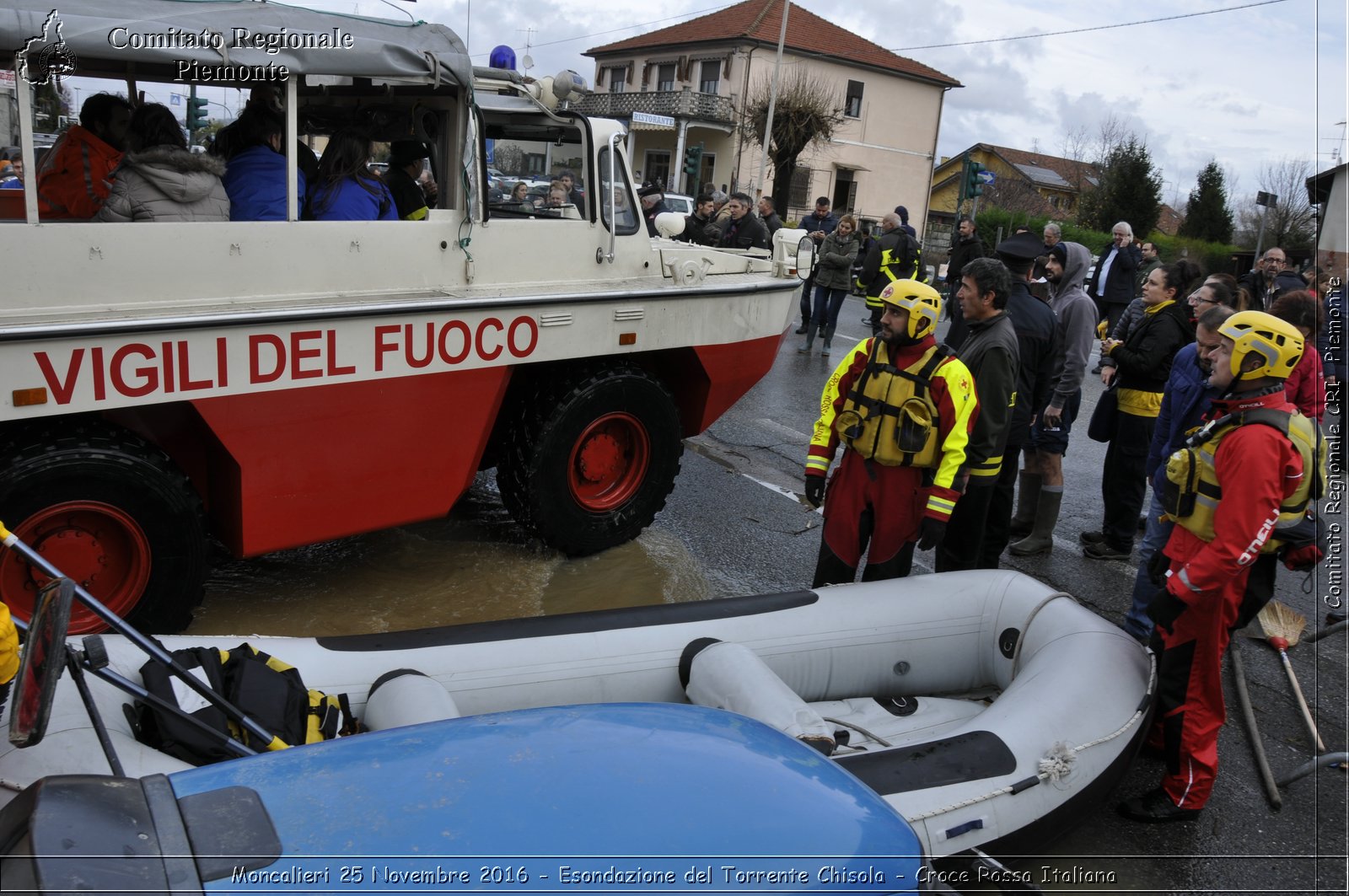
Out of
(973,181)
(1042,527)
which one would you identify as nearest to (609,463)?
(1042,527)

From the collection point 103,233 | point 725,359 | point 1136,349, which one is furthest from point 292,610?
point 1136,349

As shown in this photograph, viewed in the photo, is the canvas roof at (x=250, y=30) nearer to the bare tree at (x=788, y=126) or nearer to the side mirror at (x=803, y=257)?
the side mirror at (x=803, y=257)

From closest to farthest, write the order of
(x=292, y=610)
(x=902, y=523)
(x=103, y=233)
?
Result: (x=103, y=233) → (x=902, y=523) → (x=292, y=610)

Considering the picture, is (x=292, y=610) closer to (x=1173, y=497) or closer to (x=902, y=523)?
(x=902, y=523)

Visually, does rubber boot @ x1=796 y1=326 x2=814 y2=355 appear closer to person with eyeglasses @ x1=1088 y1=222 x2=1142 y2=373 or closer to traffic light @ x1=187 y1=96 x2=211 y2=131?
person with eyeglasses @ x1=1088 y1=222 x2=1142 y2=373

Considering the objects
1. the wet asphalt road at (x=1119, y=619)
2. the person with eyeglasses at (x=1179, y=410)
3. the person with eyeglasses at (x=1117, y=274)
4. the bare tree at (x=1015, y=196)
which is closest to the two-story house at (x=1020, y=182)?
the bare tree at (x=1015, y=196)

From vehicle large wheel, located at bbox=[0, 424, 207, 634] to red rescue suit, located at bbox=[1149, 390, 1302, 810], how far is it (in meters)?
3.58

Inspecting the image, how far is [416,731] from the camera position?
6.48 ft

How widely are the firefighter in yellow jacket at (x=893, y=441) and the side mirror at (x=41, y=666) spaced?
9.98 feet

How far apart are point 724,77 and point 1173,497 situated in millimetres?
40714

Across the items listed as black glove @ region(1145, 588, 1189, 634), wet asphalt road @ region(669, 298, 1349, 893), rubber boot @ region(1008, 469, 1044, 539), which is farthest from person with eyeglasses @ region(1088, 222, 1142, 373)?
black glove @ region(1145, 588, 1189, 634)

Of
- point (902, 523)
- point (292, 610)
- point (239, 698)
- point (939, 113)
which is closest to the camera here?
point (239, 698)

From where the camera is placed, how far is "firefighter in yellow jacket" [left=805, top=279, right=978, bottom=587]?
413 cm

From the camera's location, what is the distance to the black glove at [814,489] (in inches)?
174
